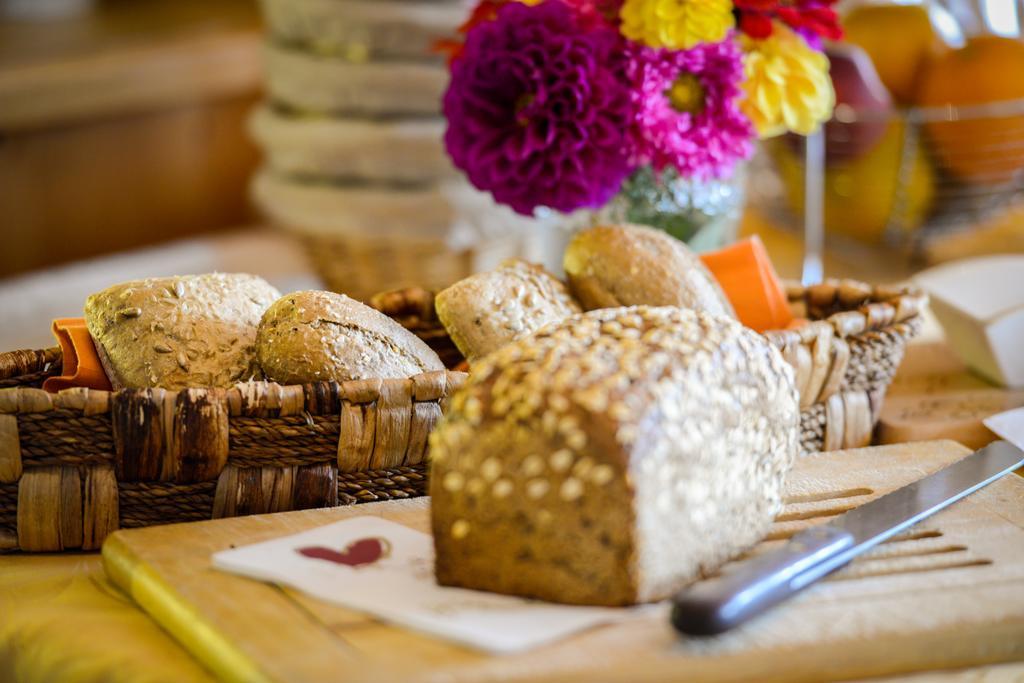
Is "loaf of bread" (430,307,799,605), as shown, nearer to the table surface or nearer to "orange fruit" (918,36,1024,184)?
the table surface

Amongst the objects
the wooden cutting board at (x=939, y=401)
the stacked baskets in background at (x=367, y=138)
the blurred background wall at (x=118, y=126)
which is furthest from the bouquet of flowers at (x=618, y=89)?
the blurred background wall at (x=118, y=126)

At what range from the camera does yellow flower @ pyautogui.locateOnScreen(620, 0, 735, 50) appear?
0.75 meters

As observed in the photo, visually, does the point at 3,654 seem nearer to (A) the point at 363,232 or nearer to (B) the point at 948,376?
(B) the point at 948,376

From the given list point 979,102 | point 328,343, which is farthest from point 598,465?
point 979,102

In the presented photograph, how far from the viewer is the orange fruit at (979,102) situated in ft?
3.86

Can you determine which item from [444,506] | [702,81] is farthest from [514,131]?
[444,506]

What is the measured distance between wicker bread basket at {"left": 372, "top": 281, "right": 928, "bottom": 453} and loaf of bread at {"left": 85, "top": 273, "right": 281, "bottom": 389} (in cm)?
13

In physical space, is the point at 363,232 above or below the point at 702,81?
below

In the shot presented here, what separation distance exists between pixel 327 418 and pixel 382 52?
801mm

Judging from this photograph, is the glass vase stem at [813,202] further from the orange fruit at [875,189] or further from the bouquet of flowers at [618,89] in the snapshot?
the bouquet of flowers at [618,89]

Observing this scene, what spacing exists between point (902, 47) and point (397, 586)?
3.38 feet

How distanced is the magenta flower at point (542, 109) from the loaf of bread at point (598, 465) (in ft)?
0.85

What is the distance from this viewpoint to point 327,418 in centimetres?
60

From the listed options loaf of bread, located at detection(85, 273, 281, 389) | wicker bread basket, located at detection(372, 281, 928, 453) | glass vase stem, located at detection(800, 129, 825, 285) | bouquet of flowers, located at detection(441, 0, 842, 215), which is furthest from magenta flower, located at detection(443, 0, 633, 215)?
glass vase stem, located at detection(800, 129, 825, 285)
